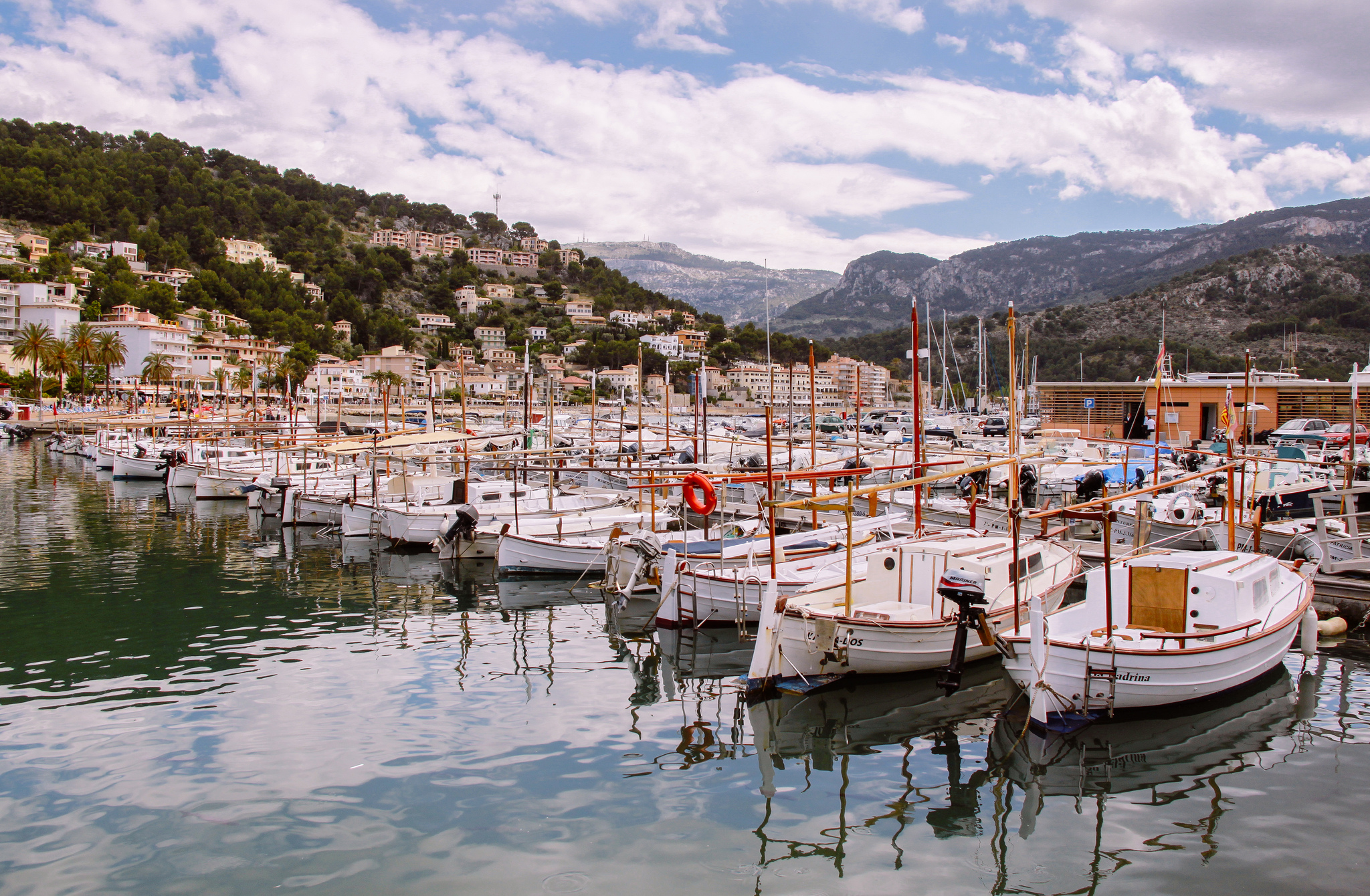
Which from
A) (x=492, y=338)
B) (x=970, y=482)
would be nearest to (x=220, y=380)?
(x=492, y=338)

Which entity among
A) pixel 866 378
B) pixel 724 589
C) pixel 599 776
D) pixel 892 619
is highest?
pixel 866 378

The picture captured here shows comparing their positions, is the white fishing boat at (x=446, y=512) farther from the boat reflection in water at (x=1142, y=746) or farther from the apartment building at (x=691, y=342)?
the apartment building at (x=691, y=342)

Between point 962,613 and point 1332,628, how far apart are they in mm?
9875

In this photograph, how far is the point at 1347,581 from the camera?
57.9ft

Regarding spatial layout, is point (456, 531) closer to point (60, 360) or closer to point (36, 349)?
point (60, 360)

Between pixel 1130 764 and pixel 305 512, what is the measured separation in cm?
3116

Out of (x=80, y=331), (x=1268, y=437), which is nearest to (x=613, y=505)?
(x=1268, y=437)

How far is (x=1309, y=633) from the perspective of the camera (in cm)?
1516

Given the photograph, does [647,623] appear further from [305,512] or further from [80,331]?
[80,331]

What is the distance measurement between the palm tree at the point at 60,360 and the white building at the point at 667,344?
4141 inches

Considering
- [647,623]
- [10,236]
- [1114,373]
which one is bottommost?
[647,623]

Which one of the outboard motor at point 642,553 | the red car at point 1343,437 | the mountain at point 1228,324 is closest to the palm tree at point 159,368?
the mountain at point 1228,324

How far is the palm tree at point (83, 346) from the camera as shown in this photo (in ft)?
330

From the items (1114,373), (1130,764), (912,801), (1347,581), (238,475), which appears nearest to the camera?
(912,801)
